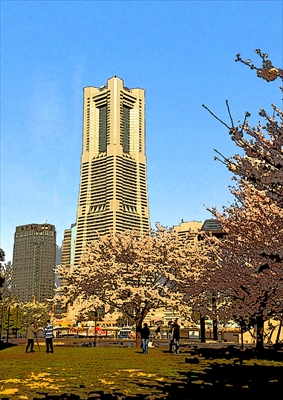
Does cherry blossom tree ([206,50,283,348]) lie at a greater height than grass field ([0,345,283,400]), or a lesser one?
greater

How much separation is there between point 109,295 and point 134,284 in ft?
A: 7.56

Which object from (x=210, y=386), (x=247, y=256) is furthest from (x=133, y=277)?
(x=210, y=386)

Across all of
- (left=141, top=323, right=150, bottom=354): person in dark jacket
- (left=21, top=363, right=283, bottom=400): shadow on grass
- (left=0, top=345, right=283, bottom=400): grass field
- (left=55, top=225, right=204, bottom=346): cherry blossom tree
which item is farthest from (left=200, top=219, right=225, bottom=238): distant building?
(left=21, top=363, right=283, bottom=400): shadow on grass

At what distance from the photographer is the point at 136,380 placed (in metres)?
14.4

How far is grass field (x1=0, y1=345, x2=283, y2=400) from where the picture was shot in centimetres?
1184

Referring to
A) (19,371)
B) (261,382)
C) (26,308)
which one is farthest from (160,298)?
(26,308)

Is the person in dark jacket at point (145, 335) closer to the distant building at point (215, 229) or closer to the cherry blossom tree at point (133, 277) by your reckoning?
the cherry blossom tree at point (133, 277)

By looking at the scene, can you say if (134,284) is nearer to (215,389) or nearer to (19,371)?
(19,371)

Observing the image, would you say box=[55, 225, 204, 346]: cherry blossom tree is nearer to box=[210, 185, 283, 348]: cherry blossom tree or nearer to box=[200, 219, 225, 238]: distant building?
box=[200, 219, 225, 238]: distant building

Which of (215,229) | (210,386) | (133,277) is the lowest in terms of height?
(210,386)

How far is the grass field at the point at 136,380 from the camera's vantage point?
11844mm

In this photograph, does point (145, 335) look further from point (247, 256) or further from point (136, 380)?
point (136, 380)

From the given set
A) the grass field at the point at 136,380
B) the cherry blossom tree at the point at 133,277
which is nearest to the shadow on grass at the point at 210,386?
the grass field at the point at 136,380

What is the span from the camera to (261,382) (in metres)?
14.1
